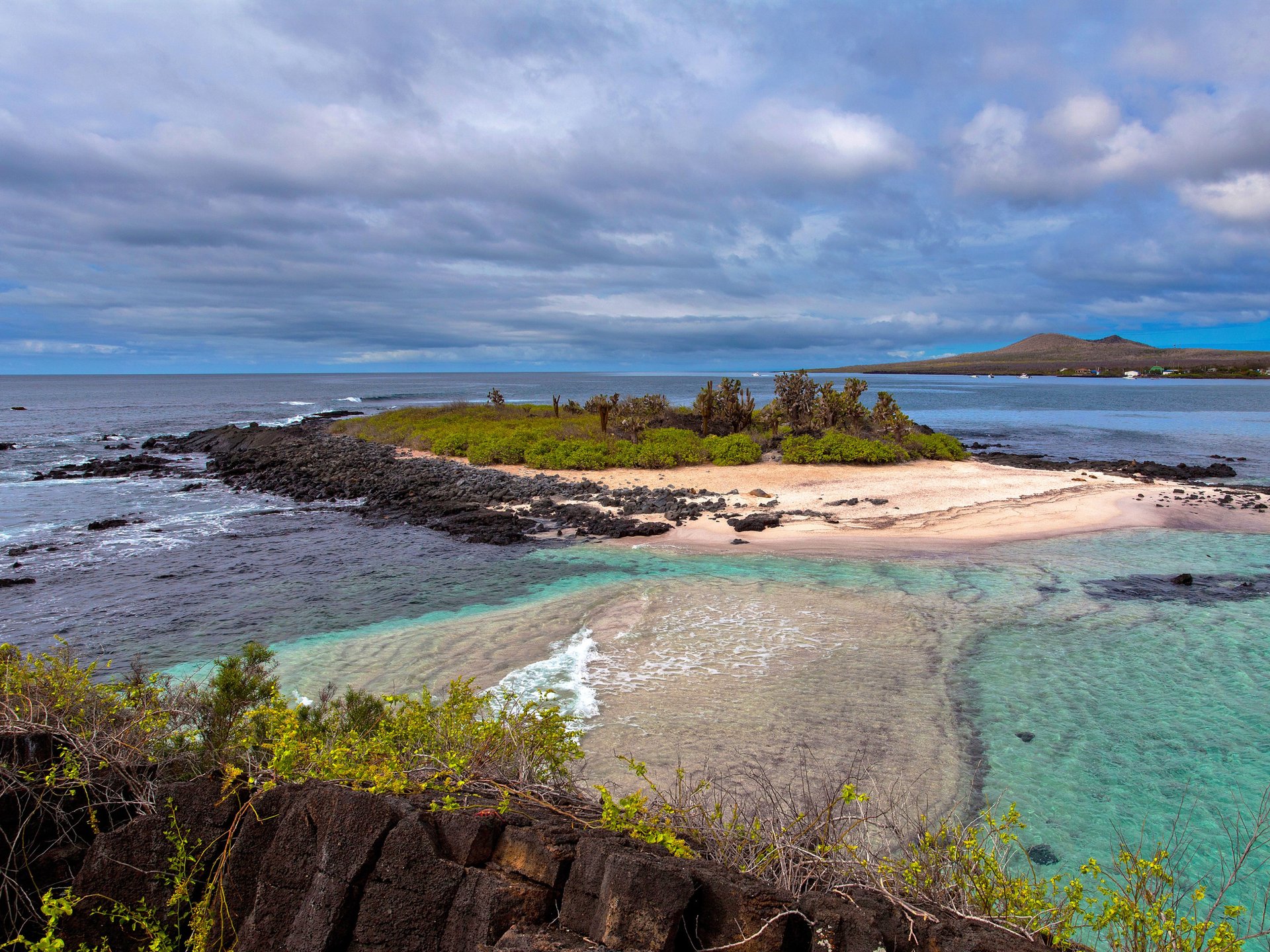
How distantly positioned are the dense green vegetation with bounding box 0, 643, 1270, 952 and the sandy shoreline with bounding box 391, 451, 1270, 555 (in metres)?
14.0

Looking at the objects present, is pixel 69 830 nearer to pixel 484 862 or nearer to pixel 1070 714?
pixel 484 862

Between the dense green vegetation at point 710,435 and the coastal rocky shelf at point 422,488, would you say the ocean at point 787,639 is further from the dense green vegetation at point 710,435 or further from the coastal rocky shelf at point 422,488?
the dense green vegetation at point 710,435

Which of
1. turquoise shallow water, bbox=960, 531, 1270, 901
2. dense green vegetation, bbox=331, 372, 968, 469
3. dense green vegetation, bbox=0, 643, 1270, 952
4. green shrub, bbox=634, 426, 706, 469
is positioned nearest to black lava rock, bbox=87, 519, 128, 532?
dense green vegetation, bbox=331, 372, 968, 469

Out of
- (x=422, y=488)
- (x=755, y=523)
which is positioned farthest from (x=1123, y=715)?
(x=422, y=488)

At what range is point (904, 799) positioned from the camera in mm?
7406

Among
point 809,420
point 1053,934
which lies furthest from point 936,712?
point 809,420

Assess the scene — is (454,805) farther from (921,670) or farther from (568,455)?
(568,455)

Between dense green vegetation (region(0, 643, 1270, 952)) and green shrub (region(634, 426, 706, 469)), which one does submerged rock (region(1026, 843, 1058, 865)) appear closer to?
dense green vegetation (region(0, 643, 1270, 952))

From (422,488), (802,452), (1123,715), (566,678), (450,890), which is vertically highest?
(802,452)

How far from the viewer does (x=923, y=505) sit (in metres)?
23.5

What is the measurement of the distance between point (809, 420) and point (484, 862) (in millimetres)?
35272

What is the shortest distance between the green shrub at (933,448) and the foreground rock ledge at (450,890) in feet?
110

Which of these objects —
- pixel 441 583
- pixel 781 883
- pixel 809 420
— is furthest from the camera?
pixel 809 420

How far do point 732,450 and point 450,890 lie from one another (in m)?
29.6
